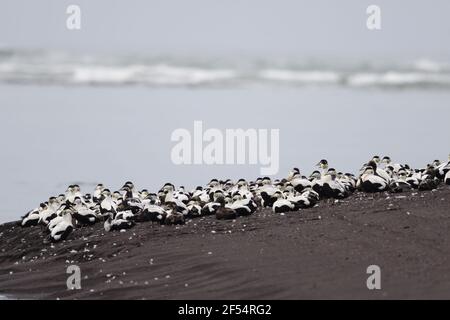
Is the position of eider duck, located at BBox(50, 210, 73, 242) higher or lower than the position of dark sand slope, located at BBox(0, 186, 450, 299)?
lower

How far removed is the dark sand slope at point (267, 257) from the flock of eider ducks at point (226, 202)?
0.79 ft

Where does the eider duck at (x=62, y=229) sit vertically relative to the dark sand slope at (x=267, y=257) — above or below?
below

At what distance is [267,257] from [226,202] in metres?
3.86

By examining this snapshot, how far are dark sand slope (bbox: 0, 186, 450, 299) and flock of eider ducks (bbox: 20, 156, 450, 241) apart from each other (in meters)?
0.24

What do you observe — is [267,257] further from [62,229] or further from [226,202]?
[62,229]

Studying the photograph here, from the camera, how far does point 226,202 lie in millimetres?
14406

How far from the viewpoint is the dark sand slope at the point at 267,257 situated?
30.7 feet

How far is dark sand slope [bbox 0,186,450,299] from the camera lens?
369 inches

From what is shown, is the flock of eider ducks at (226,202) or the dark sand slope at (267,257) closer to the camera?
the dark sand slope at (267,257)

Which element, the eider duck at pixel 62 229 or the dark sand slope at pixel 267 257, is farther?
the eider duck at pixel 62 229

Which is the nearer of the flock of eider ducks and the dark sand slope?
the dark sand slope

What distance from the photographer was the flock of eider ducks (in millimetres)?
13883

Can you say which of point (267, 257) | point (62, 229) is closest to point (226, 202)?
point (62, 229)
